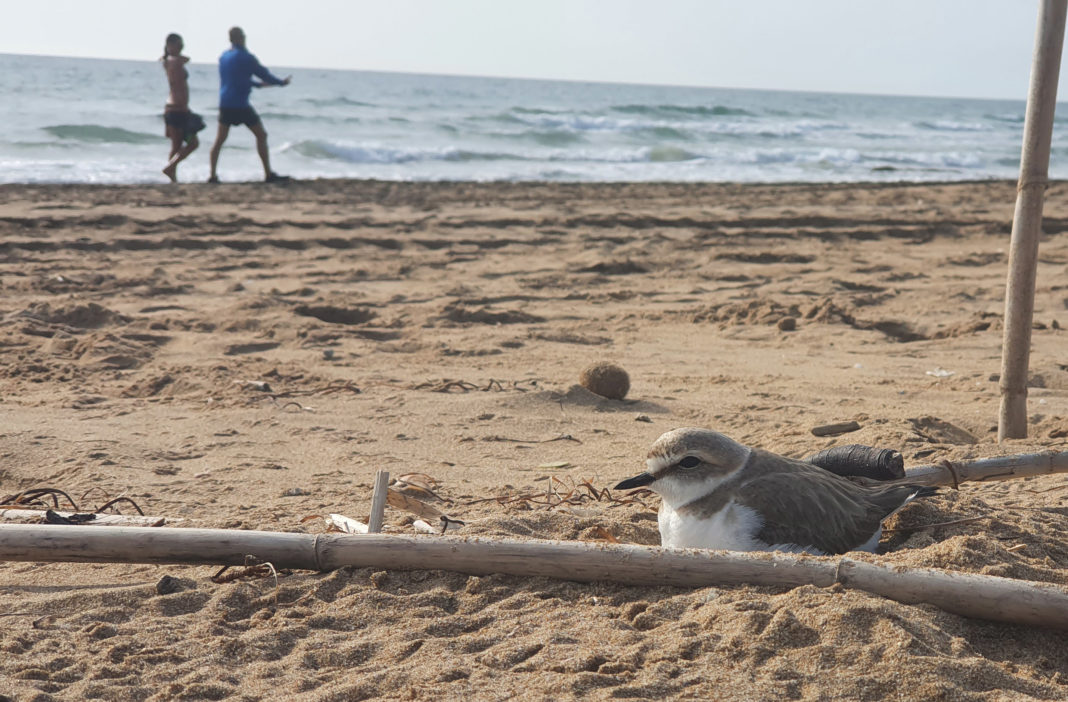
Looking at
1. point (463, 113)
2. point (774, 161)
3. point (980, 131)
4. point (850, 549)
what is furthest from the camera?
point (980, 131)

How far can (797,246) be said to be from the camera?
11078 mm

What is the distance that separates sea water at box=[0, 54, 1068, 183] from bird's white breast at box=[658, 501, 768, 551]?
1494 centimetres

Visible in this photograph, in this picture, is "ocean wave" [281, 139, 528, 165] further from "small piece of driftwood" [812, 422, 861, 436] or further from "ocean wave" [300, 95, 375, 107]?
"small piece of driftwood" [812, 422, 861, 436]

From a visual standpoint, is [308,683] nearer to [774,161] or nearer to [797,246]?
[797,246]

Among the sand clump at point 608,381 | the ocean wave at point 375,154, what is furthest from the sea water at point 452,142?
the sand clump at point 608,381

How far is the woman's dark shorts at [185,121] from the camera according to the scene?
533 inches

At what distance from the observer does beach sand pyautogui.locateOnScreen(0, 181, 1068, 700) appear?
100 inches

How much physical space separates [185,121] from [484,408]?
32.8 feet

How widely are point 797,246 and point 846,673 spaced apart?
30.2ft

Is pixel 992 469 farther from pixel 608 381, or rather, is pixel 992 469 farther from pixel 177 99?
pixel 177 99

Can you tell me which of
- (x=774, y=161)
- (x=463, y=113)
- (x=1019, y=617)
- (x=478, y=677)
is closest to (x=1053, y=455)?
(x=1019, y=617)

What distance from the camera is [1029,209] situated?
4.09 m

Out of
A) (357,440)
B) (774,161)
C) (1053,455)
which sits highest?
(774,161)

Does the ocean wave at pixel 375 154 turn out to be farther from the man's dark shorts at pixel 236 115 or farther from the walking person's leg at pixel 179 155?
the man's dark shorts at pixel 236 115
